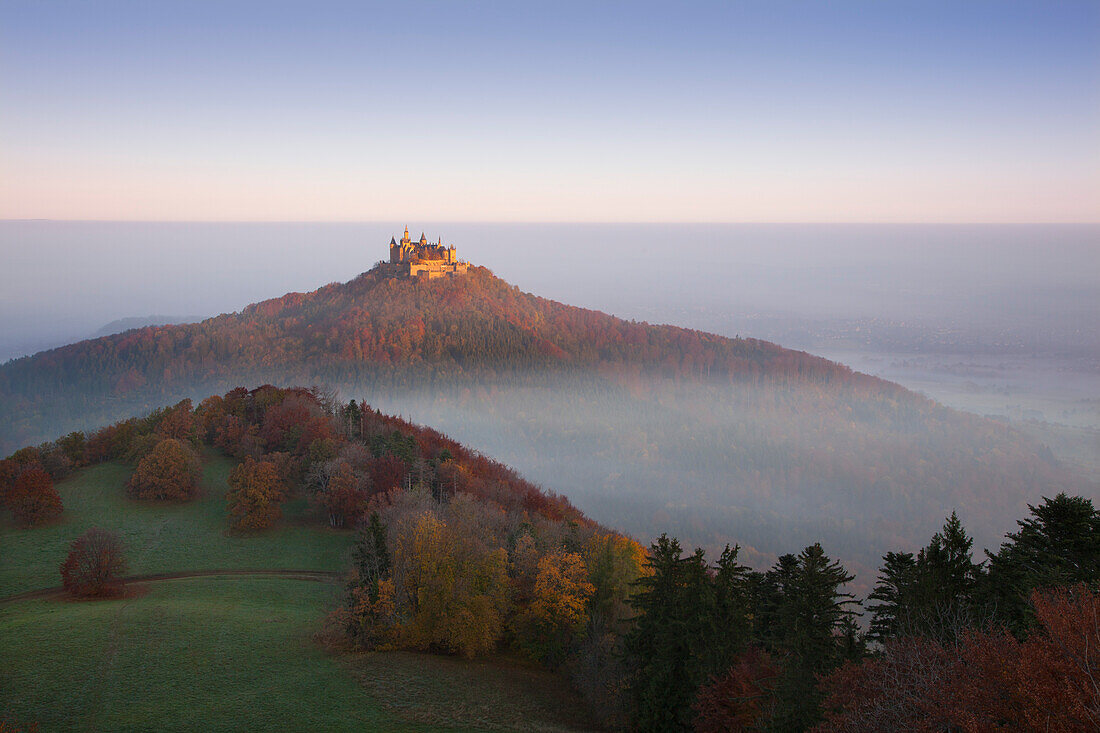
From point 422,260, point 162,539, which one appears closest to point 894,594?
point 162,539

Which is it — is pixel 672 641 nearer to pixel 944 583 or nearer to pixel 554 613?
pixel 944 583

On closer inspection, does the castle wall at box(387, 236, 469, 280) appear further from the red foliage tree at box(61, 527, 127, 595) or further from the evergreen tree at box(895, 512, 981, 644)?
the evergreen tree at box(895, 512, 981, 644)

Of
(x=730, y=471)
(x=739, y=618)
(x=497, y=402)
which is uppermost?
(x=739, y=618)

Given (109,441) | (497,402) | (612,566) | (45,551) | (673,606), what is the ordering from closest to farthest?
(673,606) < (612,566) < (45,551) < (109,441) < (497,402)

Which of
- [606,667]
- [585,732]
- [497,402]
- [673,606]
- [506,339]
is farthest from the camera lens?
[506,339]

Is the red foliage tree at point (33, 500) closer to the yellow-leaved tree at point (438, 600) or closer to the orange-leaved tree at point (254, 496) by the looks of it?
the orange-leaved tree at point (254, 496)

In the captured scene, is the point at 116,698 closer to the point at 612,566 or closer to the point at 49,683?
the point at 49,683

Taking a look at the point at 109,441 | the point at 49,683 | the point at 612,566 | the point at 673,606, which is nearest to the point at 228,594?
the point at 49,683
